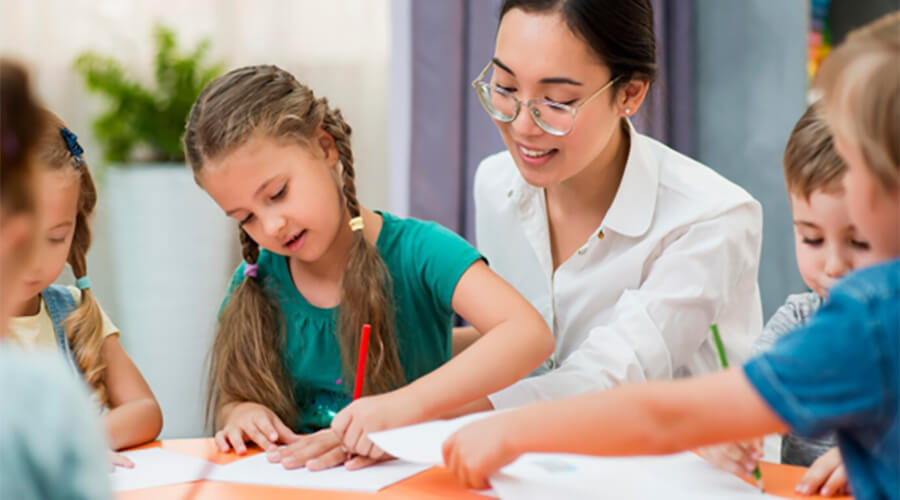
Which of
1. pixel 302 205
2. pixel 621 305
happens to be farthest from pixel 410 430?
pixel 621 305

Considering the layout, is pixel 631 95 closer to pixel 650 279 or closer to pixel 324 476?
pixel 650 279

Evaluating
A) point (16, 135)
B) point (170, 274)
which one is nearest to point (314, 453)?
point (16, 135)

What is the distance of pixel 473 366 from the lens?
98 centimetres

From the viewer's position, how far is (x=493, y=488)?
28.9 inches

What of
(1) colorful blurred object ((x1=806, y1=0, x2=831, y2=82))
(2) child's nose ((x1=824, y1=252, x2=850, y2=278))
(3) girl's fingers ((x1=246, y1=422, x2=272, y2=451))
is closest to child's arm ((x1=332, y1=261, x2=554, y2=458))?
(3) girl's fingers ((x1=246, y1=422, x2=272, y2=451))

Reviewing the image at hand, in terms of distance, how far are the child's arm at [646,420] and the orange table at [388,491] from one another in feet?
0.49

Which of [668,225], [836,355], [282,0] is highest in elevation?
[282,0]

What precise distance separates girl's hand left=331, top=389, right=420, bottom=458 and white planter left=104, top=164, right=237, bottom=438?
1286mm

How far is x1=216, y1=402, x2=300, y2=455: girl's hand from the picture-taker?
3.17 ft

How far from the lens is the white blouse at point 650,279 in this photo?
3.77ft

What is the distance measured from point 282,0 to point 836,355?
2070 millimetres

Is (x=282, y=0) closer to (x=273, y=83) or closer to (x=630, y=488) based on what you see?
(x=273, y=83)

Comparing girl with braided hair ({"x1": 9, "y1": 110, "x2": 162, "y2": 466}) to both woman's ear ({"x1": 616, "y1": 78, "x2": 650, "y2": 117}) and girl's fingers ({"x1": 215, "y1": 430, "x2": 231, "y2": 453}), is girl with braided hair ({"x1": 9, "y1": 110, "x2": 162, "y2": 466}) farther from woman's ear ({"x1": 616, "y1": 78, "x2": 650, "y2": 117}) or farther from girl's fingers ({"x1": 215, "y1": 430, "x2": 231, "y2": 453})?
woman's ear ({"x1": 616, "y1": 78, "x2": 650, "y2": 117})

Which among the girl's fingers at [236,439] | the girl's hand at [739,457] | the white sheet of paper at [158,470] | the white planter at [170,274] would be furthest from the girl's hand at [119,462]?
the white planter at [170,274]
